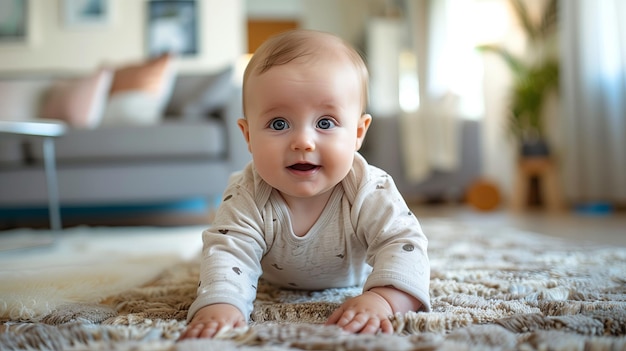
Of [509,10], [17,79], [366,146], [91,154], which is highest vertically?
[509,10]

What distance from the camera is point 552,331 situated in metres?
0.51

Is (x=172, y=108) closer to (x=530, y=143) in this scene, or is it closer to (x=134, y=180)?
(x=134, y=180)

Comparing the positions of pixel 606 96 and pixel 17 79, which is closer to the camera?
pixel 606 96

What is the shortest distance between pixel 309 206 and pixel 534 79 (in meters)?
2.76

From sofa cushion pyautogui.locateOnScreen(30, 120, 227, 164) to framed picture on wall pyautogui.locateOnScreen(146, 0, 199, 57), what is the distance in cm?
200

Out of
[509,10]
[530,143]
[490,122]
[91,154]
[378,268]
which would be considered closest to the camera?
[378,268]

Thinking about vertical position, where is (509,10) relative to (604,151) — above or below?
above

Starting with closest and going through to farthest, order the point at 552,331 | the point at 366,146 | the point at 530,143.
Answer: the point at 552,331, the point at 530,143, the point at 366,146

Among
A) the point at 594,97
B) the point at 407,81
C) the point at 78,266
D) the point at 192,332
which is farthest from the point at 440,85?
the point at 192,332

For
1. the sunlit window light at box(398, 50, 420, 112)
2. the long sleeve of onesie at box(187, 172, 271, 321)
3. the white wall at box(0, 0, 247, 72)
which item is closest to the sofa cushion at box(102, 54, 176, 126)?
the white wall at box(0, 0, 247, 72)

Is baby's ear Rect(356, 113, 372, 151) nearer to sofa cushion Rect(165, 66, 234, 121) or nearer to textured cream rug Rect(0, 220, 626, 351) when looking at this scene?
textured cream rug Rect(0, 220, 626, 351)

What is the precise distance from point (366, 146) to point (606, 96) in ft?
6.88

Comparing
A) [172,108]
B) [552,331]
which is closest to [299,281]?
[552,331]

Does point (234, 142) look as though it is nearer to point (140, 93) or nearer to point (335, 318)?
point (140, 93)
